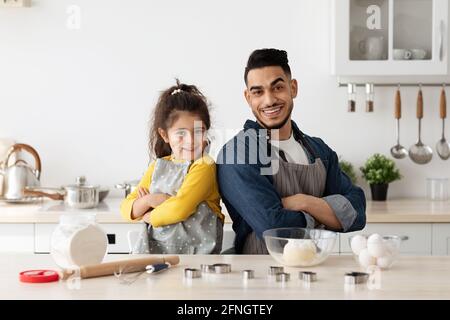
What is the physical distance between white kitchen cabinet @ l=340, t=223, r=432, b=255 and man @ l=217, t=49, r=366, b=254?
884mm

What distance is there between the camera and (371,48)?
13.7 feet

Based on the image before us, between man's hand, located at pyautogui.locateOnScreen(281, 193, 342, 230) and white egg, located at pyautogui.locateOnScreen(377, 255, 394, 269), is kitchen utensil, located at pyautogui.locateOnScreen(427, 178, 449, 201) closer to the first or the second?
man's hand, located at pyautogui.locateOnScreen(281, 193, 342, 230)

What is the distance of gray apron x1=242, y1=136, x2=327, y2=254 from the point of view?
2857 millimetres

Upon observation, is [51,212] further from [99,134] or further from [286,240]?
[286,240]

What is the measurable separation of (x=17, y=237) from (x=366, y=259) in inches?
81.9

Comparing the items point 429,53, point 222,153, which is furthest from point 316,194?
point 429,53

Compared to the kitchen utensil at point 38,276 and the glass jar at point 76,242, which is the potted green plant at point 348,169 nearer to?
the glass jar at point 76,242

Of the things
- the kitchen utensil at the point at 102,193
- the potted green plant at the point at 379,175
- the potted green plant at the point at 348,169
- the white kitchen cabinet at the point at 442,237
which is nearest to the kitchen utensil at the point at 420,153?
the potted green plant at the point at 379,175

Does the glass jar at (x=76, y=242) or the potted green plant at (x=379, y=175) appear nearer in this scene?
the glass jar at (x=76, y=242)

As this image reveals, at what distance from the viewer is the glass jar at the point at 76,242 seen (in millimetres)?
2250

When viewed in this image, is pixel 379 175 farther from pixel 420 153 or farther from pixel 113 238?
pixel 113 238

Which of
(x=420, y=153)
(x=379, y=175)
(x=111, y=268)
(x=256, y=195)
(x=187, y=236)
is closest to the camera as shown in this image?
(x=111, y=268)

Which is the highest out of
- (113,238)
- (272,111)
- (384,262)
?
(272,111)

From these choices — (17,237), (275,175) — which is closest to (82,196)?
(17,237)
